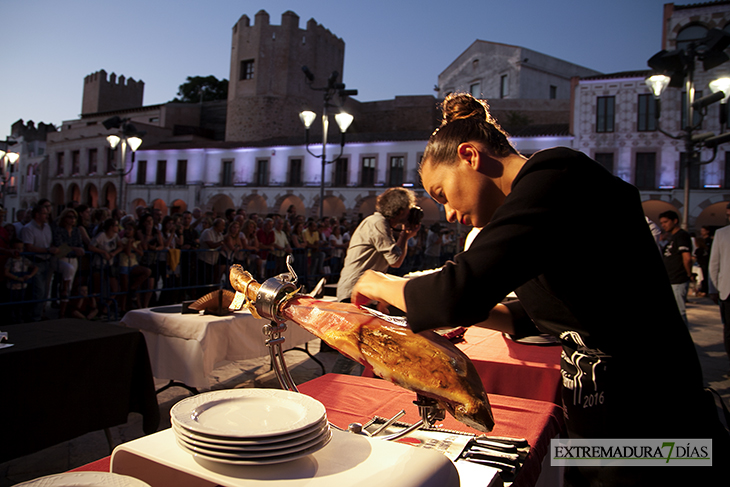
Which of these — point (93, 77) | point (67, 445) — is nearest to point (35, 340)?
point (67, 445)

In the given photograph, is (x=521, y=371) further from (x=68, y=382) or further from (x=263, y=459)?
(x=68, y=382)

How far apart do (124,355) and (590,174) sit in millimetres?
3059

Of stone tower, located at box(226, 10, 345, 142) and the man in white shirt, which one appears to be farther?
stone tower, located at box(226, 10, 345, 142)

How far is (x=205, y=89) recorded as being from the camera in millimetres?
58781

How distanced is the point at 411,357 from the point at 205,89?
6416cm

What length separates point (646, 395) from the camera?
104 cm

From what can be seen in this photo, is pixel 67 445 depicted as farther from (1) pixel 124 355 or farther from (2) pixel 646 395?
(2) pixel 646 395

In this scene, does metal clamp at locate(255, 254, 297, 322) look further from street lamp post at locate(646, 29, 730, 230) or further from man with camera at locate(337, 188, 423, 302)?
street lamp post at locate(646, 29, 730, 230)

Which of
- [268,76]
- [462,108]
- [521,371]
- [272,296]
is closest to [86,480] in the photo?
[272,296]

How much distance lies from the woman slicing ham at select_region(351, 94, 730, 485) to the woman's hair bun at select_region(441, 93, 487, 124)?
0.08 metres

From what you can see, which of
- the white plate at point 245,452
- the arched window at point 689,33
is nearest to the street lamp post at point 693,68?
the white plate at point 245,452

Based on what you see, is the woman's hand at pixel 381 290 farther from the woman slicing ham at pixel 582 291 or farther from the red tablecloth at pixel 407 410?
the red tablecloth at pixel 407 410

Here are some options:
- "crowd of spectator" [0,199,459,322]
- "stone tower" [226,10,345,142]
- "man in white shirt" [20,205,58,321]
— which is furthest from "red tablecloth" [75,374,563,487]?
"stone tower" [226,10,345,142]

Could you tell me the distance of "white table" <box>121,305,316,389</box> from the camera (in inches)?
145
